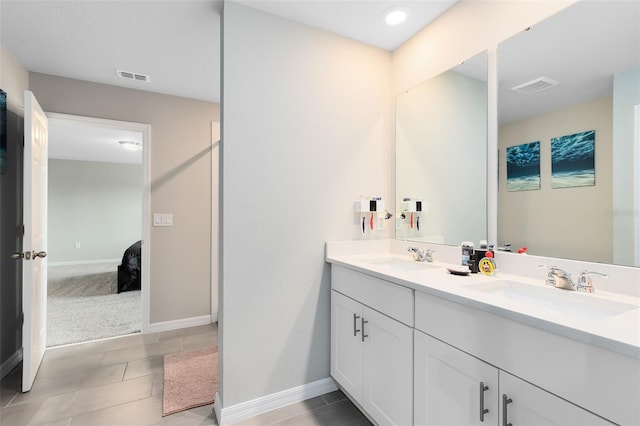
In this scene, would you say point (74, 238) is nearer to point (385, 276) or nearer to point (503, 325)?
point (385, 276)

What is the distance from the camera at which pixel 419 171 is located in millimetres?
2100

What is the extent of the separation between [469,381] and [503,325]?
0.89 ft

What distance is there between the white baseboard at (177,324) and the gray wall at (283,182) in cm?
167

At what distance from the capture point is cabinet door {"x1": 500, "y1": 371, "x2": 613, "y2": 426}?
802 millimetres

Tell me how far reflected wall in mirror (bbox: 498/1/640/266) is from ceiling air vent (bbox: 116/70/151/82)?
286 centimetres

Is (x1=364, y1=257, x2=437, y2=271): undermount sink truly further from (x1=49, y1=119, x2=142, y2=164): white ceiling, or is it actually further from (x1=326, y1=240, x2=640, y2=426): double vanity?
(x1=49, y1=119, x2=142, y2=164): white ceiling

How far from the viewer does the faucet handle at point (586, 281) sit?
1185 mm

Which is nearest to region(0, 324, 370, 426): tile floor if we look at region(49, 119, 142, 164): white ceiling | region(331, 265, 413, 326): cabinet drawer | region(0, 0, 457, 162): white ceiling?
region(331, 265, 413, 326): cabinet drawer

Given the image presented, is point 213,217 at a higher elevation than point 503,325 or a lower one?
higher

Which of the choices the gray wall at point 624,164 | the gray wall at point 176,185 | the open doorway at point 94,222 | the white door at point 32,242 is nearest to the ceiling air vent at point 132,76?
the gray wall at point 176,185

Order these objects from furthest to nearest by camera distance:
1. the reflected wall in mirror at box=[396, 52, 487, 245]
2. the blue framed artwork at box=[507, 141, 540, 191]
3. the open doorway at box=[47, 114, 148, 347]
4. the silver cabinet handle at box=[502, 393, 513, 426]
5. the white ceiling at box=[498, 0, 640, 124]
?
the open doorway at box=[47, 114, 148, 347]
the reflected wall in mirror at box=[396, 52, 487, 245]
the blue framed artwork at box=[507, 141, 540, 191]
the white ceiling at box=[498, 0, 640, 124]
the silver cabinet handle at box=[502, 393, 513, 426]

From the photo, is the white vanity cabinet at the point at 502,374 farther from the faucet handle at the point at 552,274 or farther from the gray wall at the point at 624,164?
the gray wall at the point at 624,164

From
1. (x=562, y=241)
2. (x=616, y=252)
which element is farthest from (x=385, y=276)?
(x=616, y=252)

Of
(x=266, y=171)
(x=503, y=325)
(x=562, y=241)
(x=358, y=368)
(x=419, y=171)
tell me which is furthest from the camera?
(x=419, y=171)
